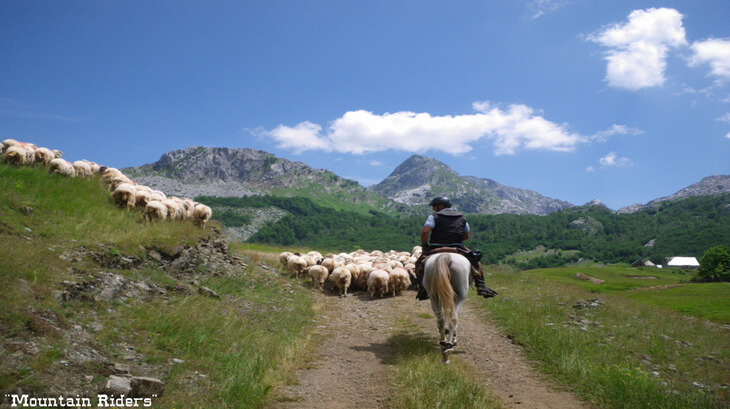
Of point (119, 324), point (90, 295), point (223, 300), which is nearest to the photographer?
point (119, 324)

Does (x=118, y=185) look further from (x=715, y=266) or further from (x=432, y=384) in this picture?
(x=715, y=266)

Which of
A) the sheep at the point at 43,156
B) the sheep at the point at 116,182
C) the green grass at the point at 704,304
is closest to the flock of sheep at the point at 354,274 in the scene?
the sheep at the point at 116,182

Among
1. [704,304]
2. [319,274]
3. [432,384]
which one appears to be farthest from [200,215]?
[704,304]

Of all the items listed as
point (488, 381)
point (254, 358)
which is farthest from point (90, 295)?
point (488, 381)

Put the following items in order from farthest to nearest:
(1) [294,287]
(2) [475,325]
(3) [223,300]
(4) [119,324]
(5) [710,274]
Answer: (5) [710,274] < (1) [294,287] < (2) [475,325] < (3) [223,300] < (4) [119,324]

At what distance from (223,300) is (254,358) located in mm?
3863

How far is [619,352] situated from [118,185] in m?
16.4

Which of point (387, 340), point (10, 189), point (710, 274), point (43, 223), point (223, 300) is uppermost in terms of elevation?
point (10, 189)

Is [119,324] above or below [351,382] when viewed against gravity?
above

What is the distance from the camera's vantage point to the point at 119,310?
6785mm

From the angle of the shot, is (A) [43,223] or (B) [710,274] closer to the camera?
(A) [43,223]

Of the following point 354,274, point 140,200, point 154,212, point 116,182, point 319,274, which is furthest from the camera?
point 354,274

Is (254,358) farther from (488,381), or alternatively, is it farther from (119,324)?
(488,381)

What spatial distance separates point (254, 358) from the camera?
6.71 m
